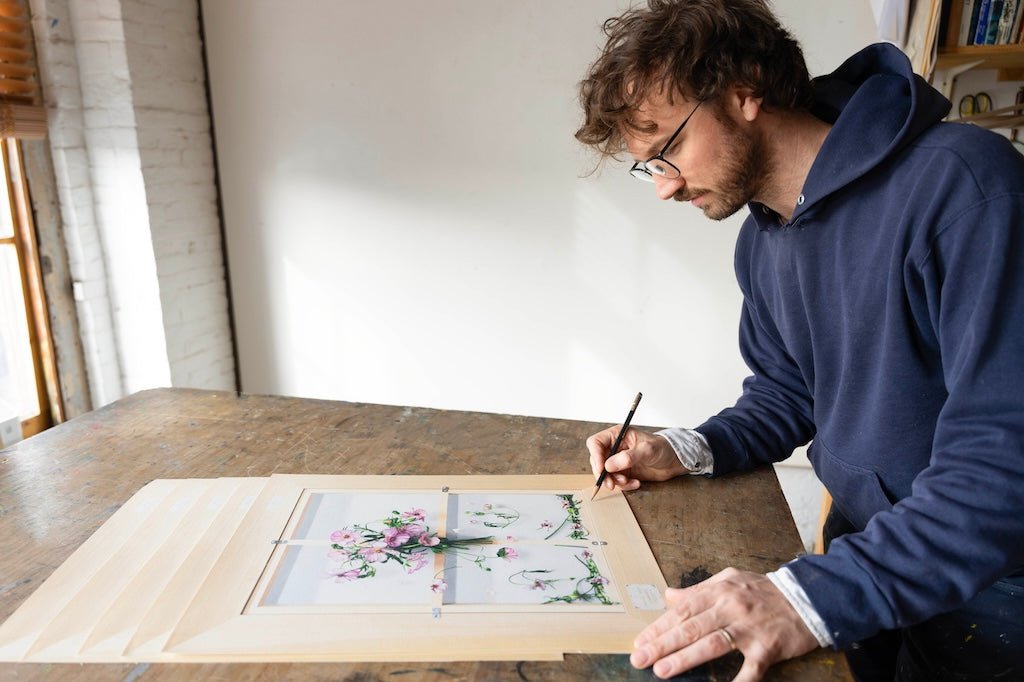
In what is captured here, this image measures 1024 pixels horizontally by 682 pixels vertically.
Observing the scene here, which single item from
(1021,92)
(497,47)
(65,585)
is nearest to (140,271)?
(497,47)

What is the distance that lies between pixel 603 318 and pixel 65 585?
2.09m

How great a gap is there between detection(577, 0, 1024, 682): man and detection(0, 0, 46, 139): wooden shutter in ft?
6.50

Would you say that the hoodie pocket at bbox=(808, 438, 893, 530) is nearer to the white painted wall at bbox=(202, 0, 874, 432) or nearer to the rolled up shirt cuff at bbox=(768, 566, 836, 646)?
the rolled up shirt cuff at bbox=(768, 566, 836, 646)

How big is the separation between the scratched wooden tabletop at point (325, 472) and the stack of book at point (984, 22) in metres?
1.51

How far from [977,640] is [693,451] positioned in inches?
19.0

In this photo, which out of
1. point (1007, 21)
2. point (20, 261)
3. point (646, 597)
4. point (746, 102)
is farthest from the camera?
point (20, 261)

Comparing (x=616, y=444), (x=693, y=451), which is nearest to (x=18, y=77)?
(x=616, y=444)

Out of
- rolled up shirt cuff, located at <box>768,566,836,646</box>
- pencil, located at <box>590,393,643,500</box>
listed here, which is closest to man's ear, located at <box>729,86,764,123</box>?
Answer: pencil, located at <box>590,393,643,500</box>

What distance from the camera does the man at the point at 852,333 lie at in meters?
0.86

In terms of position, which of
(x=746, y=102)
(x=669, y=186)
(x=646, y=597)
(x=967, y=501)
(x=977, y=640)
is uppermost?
(x=746, y=102)

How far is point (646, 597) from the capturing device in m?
0.95

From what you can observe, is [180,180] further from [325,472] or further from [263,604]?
[263,604]

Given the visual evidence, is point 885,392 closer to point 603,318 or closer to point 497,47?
point 603,318

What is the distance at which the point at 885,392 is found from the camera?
1.09m
